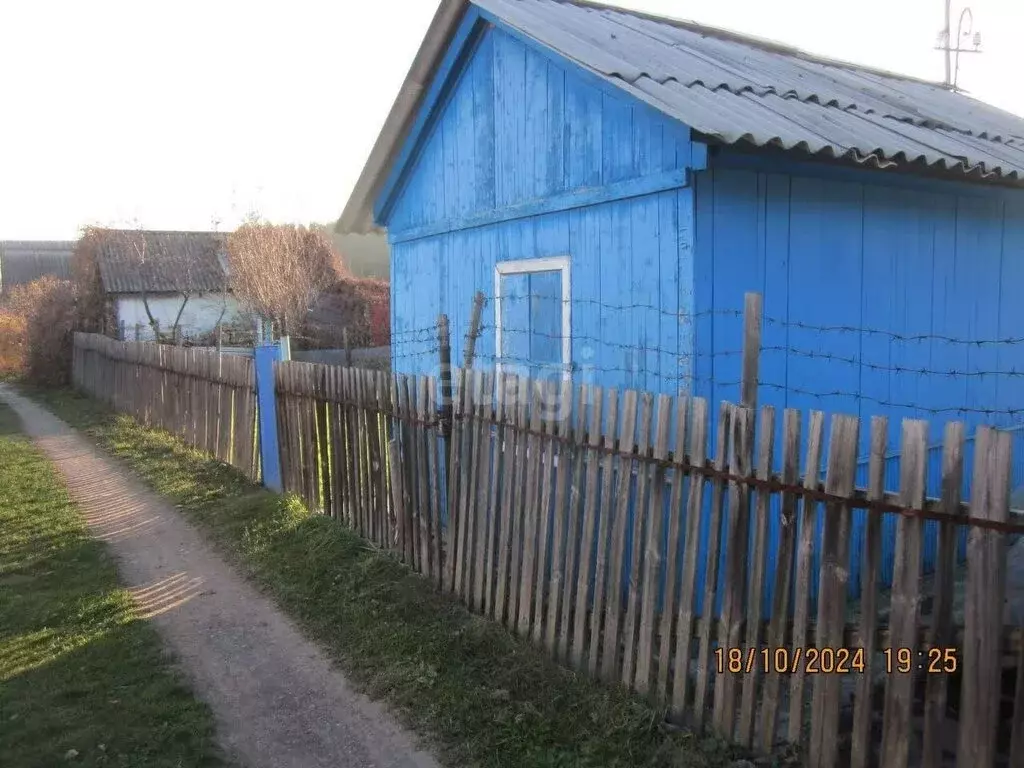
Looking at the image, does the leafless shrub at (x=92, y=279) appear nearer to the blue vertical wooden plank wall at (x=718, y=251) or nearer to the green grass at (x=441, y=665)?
the green grass at (x=441, y=665)

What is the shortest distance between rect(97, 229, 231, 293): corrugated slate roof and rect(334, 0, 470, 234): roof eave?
70.2 feet

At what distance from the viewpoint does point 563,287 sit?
6328mm

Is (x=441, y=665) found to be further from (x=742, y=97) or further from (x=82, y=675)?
(x=742, y=97)

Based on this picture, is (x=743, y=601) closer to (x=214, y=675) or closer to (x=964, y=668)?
(x=964, y=668)

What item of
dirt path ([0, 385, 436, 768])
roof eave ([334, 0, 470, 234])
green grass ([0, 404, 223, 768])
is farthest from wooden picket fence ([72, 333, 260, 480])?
green grass ([0, 404, 223, 768])

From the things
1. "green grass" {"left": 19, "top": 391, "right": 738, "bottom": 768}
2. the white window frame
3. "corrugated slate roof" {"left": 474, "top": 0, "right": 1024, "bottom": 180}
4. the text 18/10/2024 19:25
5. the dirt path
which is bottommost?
the dirt path

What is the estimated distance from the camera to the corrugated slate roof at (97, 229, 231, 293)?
2897 centimetres

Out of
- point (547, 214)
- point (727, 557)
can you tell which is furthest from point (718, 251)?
point (727, 557)

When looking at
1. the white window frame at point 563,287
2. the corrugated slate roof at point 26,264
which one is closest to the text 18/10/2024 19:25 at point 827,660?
the white window frame at point 563,287

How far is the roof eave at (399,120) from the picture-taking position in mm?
7387

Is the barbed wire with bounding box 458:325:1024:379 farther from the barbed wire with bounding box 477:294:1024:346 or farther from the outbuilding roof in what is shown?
the outbuilding roof

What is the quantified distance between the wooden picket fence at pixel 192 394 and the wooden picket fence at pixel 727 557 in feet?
14.4

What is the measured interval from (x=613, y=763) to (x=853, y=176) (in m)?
4.11

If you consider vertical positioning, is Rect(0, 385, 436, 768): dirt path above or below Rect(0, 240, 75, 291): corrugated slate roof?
below
